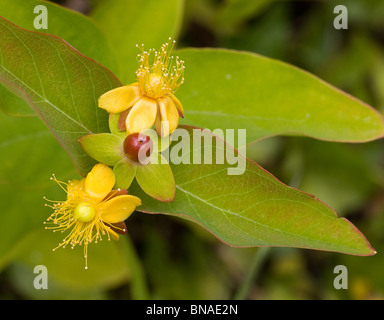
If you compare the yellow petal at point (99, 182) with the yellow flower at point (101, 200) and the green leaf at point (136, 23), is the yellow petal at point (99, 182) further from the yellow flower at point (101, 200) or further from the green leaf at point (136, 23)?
the green leaf at point (136, 23)

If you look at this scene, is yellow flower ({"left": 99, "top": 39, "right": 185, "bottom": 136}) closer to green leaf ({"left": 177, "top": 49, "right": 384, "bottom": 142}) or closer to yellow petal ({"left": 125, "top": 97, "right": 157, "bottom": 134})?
yellow petal ({"left": 125, "top": 97, "right": 157, "bottom": 134})

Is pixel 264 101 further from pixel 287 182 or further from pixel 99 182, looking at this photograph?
pixel 287 182

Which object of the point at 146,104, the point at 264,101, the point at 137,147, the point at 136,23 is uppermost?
the point at 136,23

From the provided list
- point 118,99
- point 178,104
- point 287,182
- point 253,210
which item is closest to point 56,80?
point 118,99

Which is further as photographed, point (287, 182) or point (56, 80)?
point (287, 182)

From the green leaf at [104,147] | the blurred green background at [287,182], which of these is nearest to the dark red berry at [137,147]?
the green leaf at [104,147]

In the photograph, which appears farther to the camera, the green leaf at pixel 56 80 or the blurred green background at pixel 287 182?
the blurred green background at pixel 287 182
